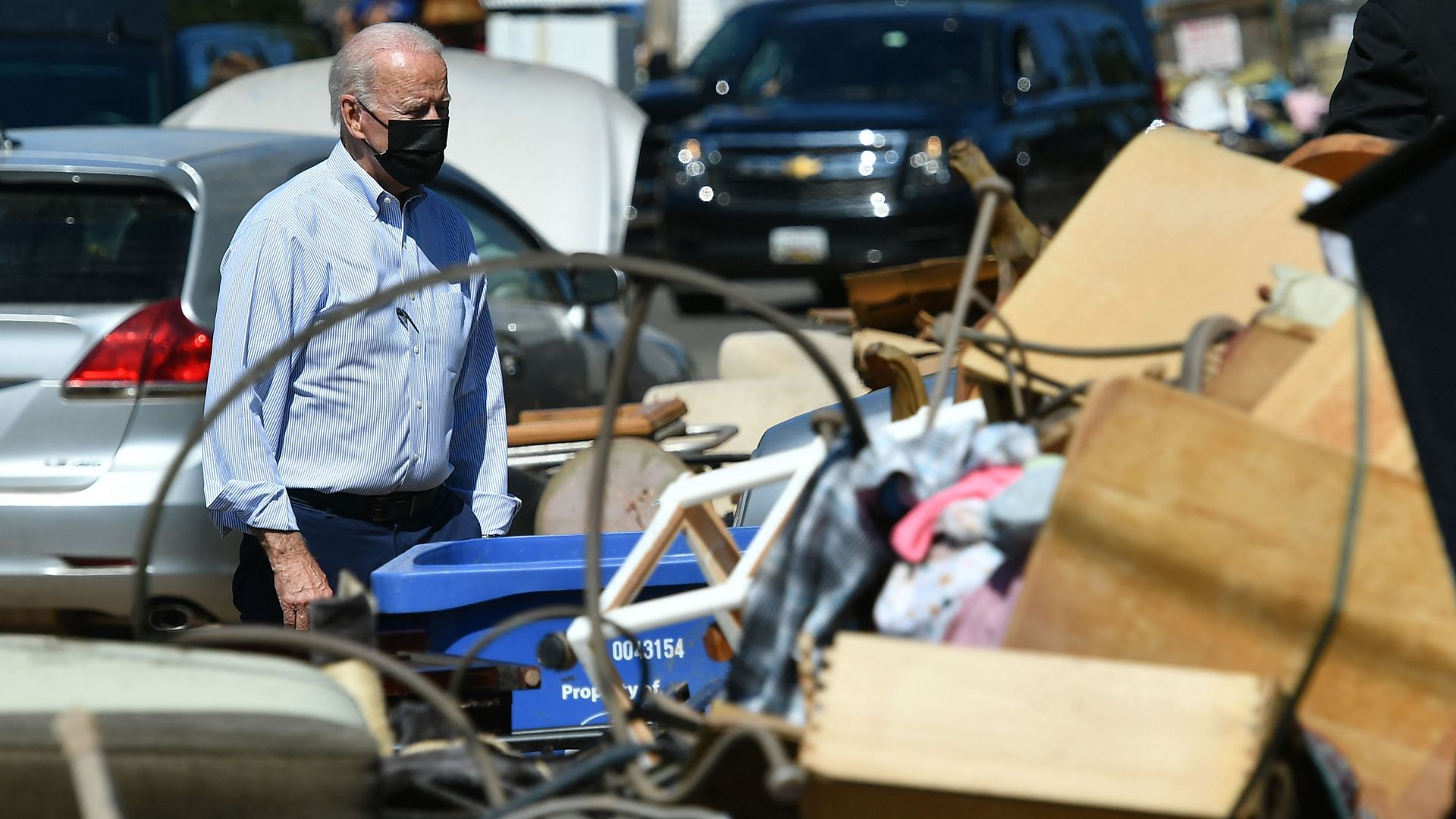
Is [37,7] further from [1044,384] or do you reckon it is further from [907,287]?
[1044,384]

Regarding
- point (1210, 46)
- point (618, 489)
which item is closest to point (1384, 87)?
point (618, 489)

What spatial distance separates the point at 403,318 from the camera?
349 cm

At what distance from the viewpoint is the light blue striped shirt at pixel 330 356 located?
3373mm

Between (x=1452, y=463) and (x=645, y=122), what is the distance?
255 inches

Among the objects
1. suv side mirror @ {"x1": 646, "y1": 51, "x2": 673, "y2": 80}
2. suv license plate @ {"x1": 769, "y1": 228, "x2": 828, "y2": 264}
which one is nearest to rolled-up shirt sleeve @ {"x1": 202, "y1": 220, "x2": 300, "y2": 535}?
suv license plate @ {"x1": 769, "y1": 228, "x2": 828, "y2": 264}

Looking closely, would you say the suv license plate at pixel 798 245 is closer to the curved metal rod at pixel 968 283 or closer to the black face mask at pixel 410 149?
the black face mask at pixel 410 149

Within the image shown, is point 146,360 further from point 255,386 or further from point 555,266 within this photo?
point 555,266

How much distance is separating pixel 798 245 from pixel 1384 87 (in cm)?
862

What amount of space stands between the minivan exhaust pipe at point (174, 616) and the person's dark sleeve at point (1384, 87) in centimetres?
305

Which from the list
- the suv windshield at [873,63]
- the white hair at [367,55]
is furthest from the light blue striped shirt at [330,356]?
the suv windshield at [873,63]

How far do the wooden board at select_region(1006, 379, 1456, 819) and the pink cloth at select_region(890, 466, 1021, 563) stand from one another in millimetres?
155

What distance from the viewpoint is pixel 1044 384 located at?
2.29 metres

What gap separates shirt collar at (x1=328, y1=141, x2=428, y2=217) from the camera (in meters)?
3.52

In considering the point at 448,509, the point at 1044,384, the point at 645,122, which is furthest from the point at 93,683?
the point at 645,122
